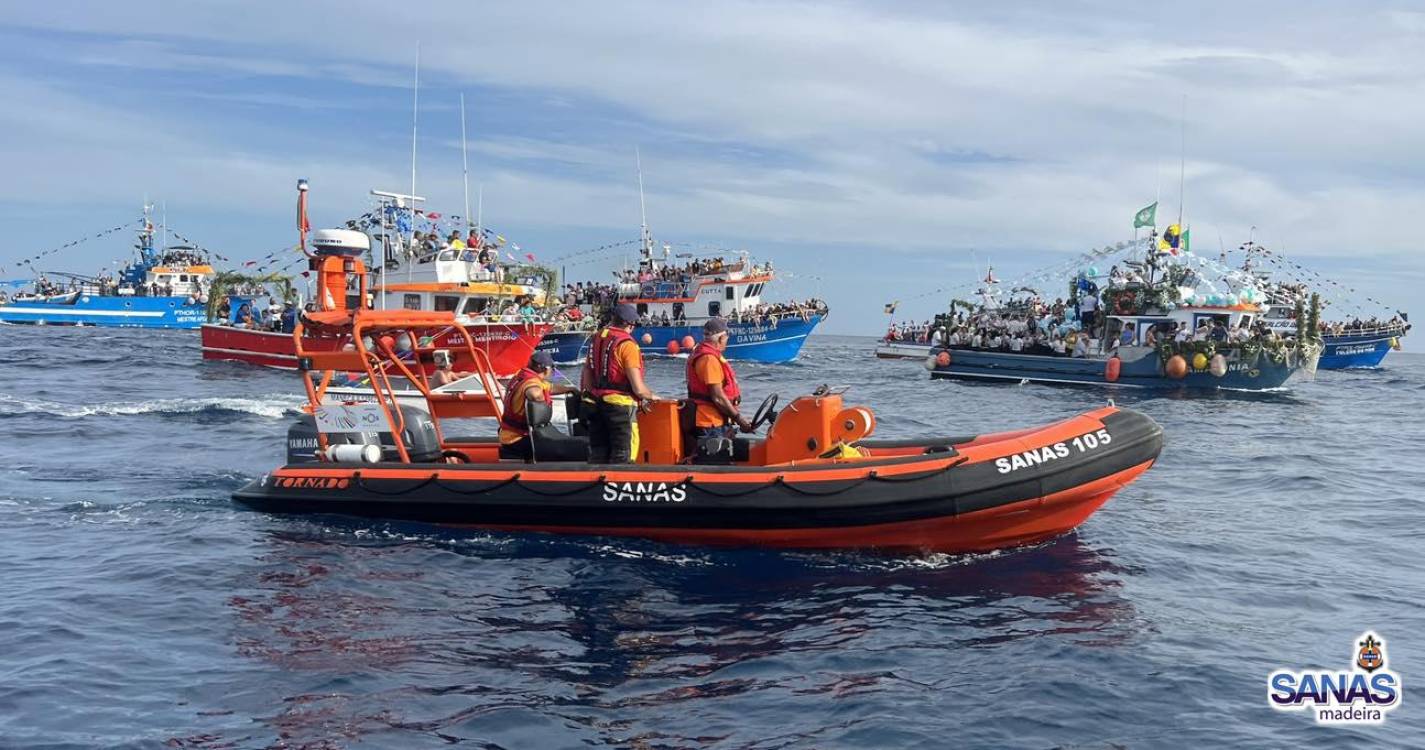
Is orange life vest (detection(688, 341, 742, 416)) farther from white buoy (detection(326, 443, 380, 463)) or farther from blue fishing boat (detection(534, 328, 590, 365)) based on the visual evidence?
blue fishing boat (detection(534, 328, 590, 365))

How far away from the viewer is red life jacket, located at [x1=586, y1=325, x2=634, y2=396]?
9.67 metres

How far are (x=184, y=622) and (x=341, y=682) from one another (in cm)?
176

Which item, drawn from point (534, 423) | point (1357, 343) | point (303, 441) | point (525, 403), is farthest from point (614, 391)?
point (1357, 343)

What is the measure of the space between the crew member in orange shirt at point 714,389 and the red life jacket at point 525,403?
1.43 meters

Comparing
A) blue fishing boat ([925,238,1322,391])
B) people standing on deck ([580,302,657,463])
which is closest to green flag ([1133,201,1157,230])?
blue fishing boat ([925,238,1322,391])

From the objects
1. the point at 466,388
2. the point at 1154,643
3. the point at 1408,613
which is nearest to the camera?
the point at 1154,643

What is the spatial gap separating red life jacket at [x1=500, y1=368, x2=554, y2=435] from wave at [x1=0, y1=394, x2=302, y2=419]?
35.3ft

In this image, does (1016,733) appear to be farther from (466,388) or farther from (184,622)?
(466,388)

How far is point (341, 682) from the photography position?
6.48m

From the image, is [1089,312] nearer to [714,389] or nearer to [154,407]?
[154,407]

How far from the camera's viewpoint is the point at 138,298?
70.9 m

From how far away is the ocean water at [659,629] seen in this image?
597 centimetres

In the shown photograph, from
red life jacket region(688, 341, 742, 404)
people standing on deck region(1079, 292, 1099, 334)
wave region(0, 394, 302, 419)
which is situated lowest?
wave region(0, 394, 302, 419)

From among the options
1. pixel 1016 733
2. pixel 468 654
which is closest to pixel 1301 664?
pixel 1016 733
